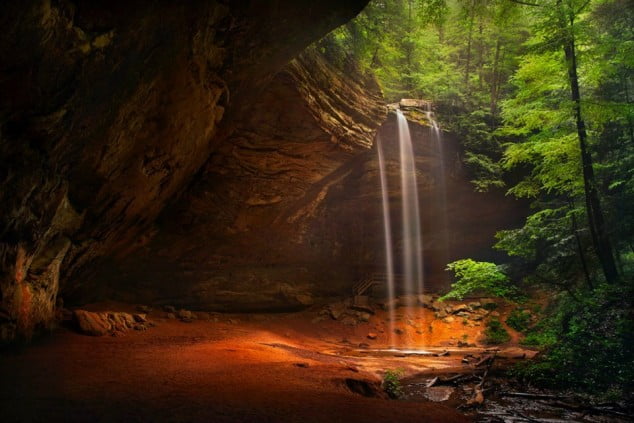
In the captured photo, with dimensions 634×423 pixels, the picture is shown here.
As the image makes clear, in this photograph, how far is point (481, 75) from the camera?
22.7 meters

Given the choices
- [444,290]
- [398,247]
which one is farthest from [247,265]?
[444,290]

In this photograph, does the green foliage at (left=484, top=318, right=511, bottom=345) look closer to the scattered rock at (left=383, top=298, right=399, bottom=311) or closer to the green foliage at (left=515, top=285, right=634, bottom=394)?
the green foliage at (left=515, top=285, right=634, bottom=394)

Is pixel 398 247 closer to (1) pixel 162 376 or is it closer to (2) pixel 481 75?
(2) pixel 481 75

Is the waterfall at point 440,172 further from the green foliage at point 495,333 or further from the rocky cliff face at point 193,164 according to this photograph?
the green foliage at point 495,333

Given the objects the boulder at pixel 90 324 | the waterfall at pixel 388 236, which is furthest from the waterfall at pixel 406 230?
the boulder at pixel 90 324

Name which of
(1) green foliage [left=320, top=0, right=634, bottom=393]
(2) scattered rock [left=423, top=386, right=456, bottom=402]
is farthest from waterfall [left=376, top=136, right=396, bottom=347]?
(2) scattered rock [left=423, top=386, right=456, bottom=402]

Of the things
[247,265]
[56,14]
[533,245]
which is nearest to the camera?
[56,14]

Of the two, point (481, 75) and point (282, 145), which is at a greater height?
point (481, 75)

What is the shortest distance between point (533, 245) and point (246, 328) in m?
11.5

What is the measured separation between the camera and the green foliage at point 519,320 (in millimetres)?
14682

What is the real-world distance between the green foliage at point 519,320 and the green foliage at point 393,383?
9.15 meters

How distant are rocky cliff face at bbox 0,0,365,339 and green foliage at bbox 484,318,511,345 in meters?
13.0

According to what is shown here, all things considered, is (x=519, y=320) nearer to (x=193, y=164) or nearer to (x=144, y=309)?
(x=193, y=164)

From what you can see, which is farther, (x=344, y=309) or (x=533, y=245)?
(x=344, y=309)
